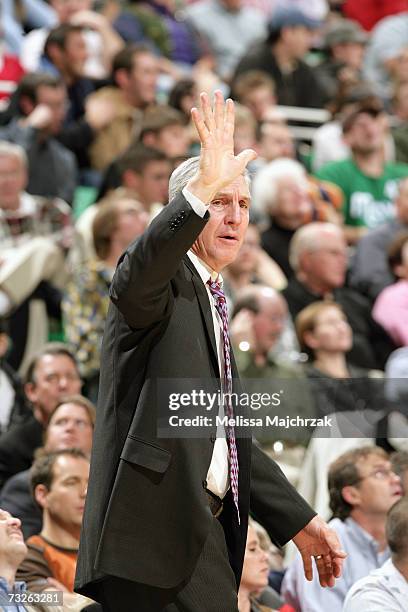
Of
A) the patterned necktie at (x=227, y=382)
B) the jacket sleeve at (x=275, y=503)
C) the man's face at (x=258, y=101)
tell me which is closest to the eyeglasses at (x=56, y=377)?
the jacket sleeve at (x=275, y=503)

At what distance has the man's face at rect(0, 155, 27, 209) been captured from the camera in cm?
707

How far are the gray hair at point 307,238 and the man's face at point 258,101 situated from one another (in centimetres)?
193

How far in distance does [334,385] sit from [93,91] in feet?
17.0

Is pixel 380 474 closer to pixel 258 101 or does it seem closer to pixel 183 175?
pixel 183 175

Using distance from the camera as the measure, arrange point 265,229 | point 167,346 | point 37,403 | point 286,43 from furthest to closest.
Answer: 1. point 286,43
2. point 265,229
3. point 37,403
4. point 167,346

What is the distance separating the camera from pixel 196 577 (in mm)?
2855

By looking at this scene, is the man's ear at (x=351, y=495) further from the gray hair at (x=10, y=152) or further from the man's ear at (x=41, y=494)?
the gray hair at (x=10, y=152)

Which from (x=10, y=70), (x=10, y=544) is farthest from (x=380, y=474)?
(x=10, y=70)

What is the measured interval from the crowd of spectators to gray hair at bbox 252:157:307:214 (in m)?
0.01

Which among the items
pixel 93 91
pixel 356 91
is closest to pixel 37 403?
pixel 93 91

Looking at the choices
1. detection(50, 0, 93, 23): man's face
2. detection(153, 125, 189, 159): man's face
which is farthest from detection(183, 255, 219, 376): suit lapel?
detection(50, 0, 93, 23): man's face

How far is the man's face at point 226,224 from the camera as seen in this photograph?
2.98 m

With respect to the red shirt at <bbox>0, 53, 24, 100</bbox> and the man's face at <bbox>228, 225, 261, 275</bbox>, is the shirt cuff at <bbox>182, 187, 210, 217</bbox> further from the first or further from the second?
the red shirt at <bbox>0, 53, 24, 100</bbox>

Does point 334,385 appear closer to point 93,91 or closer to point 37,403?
point 37,403
